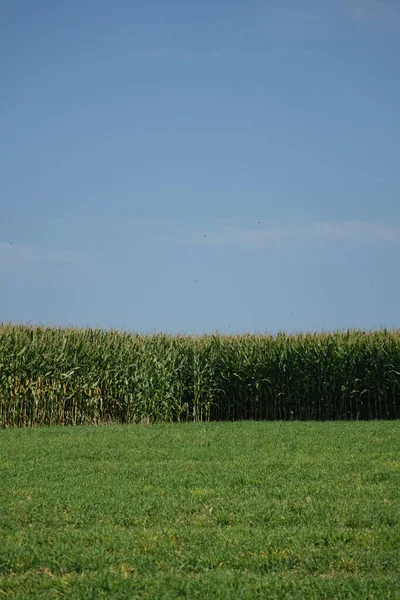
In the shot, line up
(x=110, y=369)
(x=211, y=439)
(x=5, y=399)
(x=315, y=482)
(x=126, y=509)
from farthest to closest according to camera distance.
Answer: (x=110, y=369)
(x=5, y=399)
(x=211, y=439)
(x=315, y=482)
(x=126, y=509)

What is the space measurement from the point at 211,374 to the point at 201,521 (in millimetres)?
16356

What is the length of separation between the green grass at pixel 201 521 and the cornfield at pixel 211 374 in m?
7.83

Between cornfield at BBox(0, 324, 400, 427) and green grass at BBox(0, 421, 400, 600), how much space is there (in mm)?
7831

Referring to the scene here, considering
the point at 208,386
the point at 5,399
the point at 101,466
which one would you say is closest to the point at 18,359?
the point at 5,399

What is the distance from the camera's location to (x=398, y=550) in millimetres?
7727

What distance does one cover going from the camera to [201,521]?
891 centimetres

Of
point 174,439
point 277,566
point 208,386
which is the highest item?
point 208,386

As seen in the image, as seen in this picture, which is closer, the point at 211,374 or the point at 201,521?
the point at 201,521

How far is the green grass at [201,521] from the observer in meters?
6.81

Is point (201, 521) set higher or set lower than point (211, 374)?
lower

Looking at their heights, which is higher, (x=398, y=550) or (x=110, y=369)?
(x=110, y=369)

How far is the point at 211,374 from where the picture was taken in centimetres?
2527

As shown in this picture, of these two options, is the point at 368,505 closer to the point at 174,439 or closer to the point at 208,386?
the point at 174,439

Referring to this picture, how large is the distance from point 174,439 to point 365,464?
5.36m
